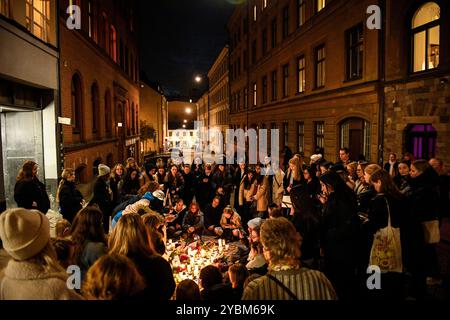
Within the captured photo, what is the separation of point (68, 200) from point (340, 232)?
4991mm

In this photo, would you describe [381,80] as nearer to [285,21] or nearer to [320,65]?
[320,65]

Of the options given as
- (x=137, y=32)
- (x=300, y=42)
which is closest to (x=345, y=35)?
(x=300, y=42)

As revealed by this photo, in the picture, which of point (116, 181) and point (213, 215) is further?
point (116, 181)

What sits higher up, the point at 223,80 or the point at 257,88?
the point at 223,80

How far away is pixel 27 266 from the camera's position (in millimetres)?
2293

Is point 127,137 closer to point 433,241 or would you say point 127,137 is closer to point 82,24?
point 82,24

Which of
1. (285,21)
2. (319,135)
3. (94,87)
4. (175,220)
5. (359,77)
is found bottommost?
(175,220)

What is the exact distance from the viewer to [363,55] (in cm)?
1280

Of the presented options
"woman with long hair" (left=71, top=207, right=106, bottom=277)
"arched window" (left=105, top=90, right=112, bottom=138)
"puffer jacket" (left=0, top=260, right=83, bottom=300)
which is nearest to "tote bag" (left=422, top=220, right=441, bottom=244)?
"woman with long hair" (left=71, top=207, right=106, bottom=277)

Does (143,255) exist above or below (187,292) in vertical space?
above

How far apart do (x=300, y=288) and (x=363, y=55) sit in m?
12.2

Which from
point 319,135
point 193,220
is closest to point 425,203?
point 193,220

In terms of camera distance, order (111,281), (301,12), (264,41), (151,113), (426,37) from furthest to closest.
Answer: (151,113) < (264,41) < (301,12) < (426,37) < (111,281)

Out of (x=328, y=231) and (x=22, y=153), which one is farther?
(x=22, y=153)
